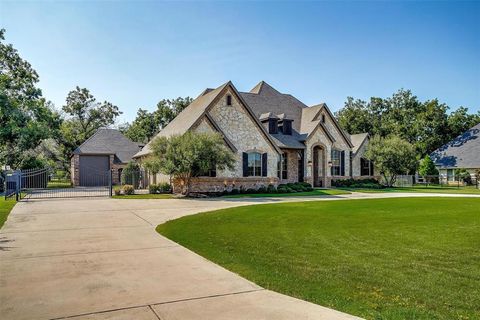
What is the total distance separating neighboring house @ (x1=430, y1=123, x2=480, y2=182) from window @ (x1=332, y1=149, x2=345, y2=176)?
15393mm

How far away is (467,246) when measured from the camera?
8469mm

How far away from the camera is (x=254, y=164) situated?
28828 millimetres

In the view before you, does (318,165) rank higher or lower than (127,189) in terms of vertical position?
higher

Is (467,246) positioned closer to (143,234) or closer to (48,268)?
(143,234)

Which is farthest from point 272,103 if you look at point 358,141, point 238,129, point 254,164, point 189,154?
point 189,154

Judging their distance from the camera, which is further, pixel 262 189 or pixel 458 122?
pixel 458 122

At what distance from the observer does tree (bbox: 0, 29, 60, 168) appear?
24156 millimetres

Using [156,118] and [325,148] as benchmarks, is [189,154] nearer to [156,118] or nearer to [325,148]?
[325,148]

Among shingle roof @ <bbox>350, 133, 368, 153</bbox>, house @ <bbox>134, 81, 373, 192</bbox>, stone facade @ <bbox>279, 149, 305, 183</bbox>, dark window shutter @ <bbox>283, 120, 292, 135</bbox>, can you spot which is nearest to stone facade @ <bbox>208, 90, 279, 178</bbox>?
house @ <bbox>134, 81, 373, 192</bbox>

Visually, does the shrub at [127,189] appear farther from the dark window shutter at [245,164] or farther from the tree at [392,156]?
A: the tree at [392,156]

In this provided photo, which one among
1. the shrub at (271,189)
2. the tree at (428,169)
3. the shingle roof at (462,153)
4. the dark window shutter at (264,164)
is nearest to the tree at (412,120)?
the shingle roof at (462,153)

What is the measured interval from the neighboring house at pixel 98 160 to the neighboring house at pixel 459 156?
1443 inches

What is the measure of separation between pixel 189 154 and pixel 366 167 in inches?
938

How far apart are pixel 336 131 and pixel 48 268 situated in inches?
1299
